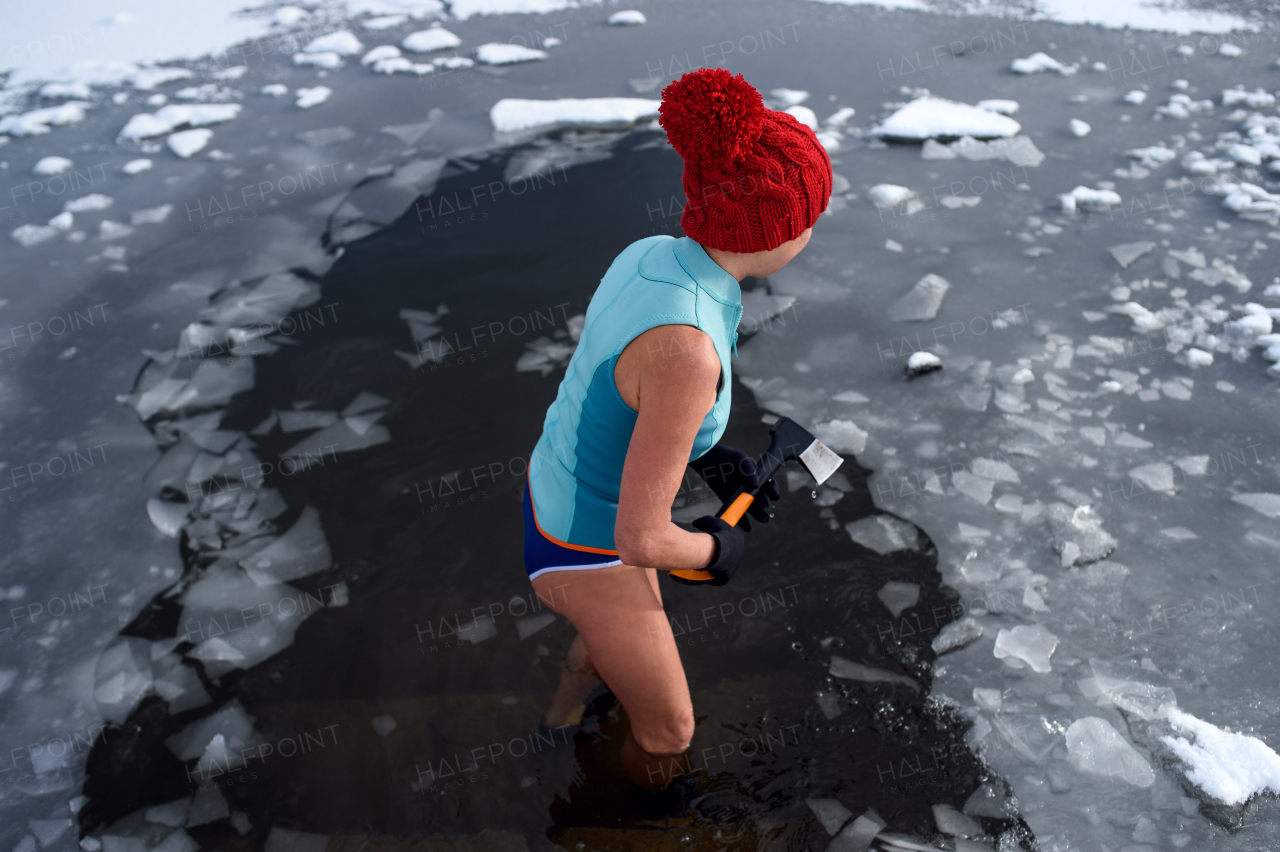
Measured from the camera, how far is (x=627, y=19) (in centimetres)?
630

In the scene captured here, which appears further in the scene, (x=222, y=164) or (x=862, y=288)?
(x=222, y=164)

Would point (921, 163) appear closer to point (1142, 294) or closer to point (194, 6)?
point (1142, 294)

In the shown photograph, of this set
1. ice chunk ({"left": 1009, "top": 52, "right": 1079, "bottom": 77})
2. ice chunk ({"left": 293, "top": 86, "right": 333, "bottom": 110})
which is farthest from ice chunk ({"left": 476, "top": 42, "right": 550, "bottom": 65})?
ice chunk ({"left": 1009, "top": 52, "right": 1079, "bottom": 77})

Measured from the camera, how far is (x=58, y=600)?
259 centimetres

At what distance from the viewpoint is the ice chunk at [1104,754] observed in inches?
78.5

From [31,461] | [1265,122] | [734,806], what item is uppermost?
[1265,122]

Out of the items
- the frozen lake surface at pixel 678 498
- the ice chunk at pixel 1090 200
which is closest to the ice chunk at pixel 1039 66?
the frozen lake surface at pixel 678 498

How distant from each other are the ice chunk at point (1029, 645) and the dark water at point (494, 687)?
0.21 metres

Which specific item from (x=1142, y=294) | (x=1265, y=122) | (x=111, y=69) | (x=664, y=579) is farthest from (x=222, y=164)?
(x=1265, y=122)

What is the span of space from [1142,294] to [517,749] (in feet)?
10.5

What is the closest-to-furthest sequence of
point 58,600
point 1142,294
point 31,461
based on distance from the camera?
1. point 58,600
2. point 31,461
3. point 1142,294

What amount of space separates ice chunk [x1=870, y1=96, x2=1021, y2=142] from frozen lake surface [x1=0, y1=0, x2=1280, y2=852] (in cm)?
2

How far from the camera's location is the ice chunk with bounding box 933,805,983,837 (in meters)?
1.94

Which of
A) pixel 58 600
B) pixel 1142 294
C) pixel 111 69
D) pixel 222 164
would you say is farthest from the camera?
pixel 111 69
